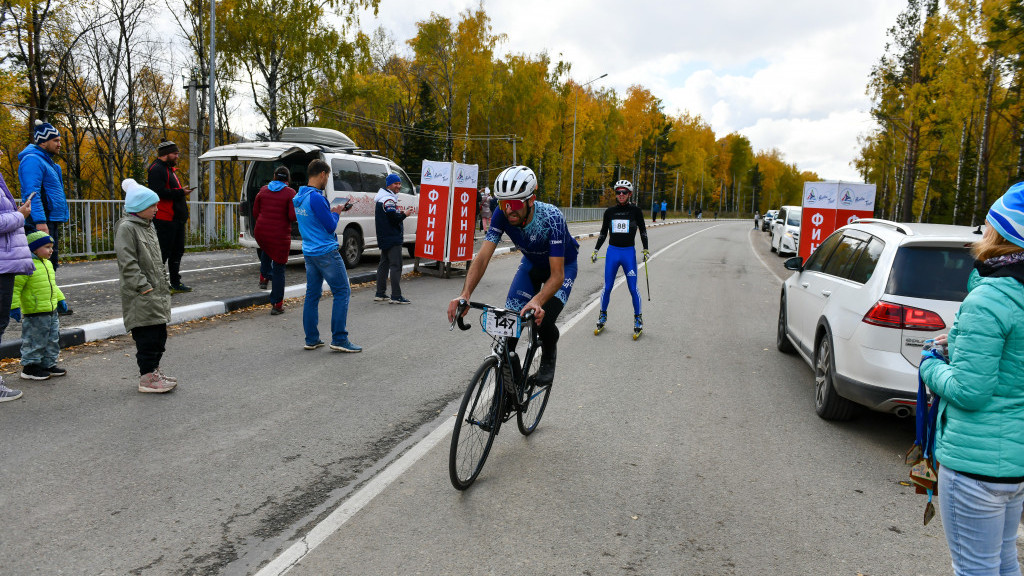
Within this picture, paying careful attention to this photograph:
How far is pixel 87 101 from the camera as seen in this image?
Result: 112ft

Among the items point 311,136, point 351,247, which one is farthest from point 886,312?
point 311,136

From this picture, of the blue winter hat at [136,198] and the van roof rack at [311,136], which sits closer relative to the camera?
the blue winter hat at [136,198]

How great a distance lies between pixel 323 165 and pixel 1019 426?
646cm

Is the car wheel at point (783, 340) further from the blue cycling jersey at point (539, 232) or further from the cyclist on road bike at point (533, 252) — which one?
the blue cycling jersey at point (539, 232)

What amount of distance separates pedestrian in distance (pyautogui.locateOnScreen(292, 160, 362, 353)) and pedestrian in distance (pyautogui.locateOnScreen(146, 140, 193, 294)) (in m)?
3.25

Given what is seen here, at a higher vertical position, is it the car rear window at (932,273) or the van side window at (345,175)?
the van side window at (345,175)

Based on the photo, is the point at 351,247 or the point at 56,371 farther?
the point at 351,247

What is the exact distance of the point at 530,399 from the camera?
15.5 ft

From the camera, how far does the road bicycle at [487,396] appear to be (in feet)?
12.5

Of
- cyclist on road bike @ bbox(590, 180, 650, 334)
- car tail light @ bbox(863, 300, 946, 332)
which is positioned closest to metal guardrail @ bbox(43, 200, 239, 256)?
cyclist on road bike @ bbox(590, 180, 650, 334)

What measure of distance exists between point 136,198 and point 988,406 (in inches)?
224

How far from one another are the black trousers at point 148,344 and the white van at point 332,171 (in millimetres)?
7403

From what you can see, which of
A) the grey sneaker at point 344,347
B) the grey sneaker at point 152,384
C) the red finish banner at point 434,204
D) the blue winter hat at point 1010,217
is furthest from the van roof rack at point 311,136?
the blue winter hat at point 1010,217

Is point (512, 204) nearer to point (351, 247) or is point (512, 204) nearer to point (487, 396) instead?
point (487, 396)
